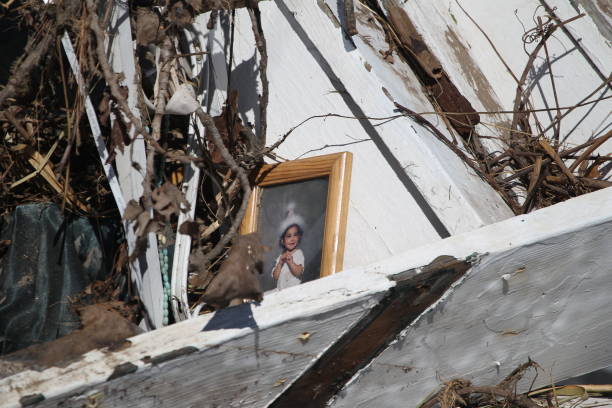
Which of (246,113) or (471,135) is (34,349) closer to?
(246,113)

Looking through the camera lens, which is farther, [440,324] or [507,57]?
[507,57]

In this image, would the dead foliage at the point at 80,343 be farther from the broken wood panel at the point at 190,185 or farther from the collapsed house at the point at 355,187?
the broken wood panel at the point at 190,185

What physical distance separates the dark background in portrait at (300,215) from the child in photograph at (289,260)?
0.01 metres

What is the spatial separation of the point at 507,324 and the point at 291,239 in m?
0.64

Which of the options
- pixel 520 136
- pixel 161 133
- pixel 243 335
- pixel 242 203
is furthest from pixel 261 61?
pixel 243 335

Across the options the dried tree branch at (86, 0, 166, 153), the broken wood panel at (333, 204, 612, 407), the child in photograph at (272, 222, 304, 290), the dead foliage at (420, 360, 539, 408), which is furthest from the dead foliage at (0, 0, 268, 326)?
the dead foliage at (420, 360, 539, 408)

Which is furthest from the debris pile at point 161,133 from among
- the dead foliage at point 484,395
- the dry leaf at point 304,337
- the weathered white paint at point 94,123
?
the dead foliage at point 484,395

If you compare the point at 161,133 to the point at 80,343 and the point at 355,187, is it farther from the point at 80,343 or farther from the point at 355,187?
the point at 80,343

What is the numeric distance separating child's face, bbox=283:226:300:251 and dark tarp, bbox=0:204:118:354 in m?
0.66

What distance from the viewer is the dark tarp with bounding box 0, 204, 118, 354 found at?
1.91m

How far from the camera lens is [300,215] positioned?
180 centimetres

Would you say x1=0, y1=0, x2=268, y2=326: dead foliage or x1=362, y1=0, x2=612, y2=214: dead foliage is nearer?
x1=0, y1=0, x2=268, y2=326: dead foliage

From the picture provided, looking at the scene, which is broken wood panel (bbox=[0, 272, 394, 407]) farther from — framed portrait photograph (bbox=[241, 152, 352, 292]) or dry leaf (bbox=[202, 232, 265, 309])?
framed portrait photograph (bbox=[241, 152, 352, 292])

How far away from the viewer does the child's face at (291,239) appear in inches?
70.2
